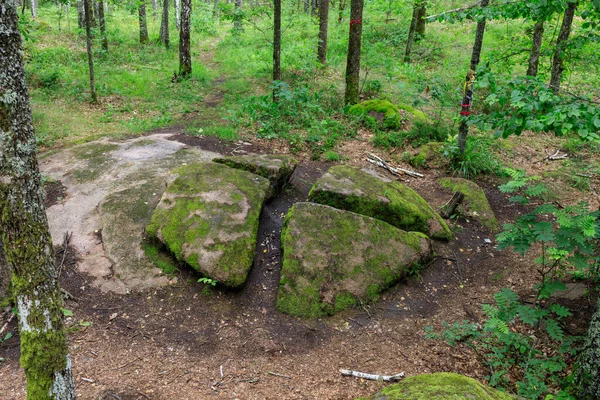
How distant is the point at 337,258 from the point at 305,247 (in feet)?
1.63

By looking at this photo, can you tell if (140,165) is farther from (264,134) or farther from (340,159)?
(340,159)

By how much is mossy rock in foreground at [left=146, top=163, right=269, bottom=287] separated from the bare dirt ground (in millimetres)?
286

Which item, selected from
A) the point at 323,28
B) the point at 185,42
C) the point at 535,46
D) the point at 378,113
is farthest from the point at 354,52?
the point at 185,42

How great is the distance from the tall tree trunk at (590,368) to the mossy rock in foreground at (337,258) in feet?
8.07

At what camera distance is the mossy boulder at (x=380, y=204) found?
6809mm

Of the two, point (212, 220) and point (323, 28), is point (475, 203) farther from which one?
point (323, 28)

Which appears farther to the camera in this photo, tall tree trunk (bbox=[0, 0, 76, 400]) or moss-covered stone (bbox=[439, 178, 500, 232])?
moss-covered stone (bbox=[439, 178, 500, 232])

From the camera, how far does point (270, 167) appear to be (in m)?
7.44

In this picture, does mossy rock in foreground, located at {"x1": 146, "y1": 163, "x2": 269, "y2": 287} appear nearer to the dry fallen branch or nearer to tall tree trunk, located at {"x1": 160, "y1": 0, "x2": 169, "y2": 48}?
the dry fallen branch

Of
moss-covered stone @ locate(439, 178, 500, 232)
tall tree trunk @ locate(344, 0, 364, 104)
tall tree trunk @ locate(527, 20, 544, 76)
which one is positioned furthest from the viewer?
tall tree trunk @ locate(344, 0, 364, 104)

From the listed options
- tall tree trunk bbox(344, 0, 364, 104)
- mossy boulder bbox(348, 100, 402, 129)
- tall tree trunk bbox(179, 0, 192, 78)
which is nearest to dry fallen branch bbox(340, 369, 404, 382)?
mossy boulder bbox(348, 100, 402, 129)

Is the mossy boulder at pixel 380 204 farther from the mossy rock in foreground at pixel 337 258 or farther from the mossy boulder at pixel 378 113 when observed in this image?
the mossy boulder at pixel 378 113

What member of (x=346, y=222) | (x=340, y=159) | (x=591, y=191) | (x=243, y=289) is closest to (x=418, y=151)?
(x=340, y=159)

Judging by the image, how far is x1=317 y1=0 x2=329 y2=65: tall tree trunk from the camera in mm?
14370
